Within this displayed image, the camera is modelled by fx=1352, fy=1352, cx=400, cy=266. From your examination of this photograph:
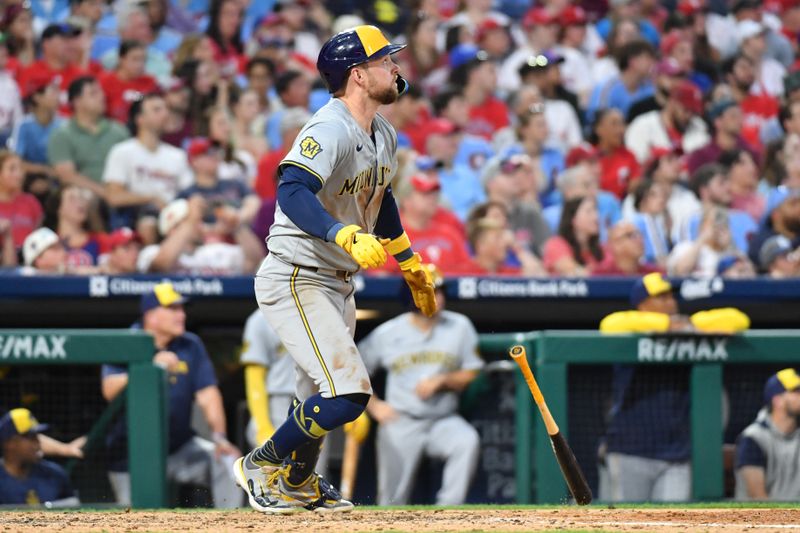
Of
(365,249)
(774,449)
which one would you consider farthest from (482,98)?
(365,249)

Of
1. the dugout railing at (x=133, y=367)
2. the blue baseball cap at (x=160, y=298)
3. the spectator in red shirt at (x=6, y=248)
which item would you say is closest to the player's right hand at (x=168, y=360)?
the blue baseball cap at (x=160, y=298)

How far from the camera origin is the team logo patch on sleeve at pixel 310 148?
4.39m

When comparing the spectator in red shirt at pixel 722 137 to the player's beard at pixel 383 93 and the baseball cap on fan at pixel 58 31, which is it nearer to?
the baseball cap on fan at pixel 58 31

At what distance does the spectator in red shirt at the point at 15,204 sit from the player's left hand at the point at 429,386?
8.83ft

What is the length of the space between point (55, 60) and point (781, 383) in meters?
5.75

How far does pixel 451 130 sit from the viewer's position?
385 inches

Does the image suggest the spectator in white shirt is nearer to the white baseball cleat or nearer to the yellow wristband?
the yellow wristband

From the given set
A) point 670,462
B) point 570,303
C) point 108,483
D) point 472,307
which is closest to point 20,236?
point 108,483

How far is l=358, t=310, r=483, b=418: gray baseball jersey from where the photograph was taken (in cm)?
719

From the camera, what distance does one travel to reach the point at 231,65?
10.5 meters

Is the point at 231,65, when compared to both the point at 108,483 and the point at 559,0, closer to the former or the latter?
the point at 559,0

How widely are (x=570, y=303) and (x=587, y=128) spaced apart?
11.3ft

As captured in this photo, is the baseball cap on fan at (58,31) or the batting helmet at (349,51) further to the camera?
the baseball cap on fan at (58,31)

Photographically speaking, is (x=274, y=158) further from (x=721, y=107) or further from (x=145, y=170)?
(x=721, y=107)
